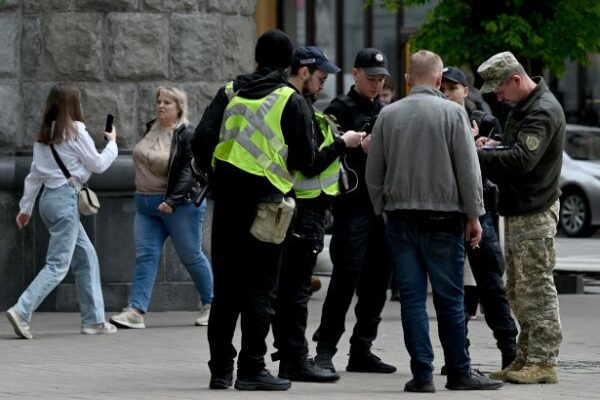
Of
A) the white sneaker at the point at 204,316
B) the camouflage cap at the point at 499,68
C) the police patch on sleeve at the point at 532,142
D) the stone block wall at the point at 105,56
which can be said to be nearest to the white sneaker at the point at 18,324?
the white sneaker at the point at 204,316

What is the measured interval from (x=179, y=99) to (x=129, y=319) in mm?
1578

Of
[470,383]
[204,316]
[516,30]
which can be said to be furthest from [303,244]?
[516,30]

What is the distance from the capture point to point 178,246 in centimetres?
1285

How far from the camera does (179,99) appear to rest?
12.8m

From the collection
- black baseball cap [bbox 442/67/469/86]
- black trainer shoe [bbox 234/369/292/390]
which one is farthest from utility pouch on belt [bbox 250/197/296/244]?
black baseball cap [bbox 442/67/469/86]

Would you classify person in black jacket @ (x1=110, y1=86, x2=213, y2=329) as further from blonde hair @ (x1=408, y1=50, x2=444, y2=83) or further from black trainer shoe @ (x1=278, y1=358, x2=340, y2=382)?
blonde hair @ (x1=408, y1=50, x2=444, y2=83)

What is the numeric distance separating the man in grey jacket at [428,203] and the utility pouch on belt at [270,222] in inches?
20.1

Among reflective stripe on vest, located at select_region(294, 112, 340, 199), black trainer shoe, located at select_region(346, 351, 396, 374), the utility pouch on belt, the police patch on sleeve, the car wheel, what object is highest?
the police patch on sleeve

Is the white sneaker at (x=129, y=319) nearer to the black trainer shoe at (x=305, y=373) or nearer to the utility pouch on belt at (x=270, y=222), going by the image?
the black trainer shoe at (x=305, y=373)

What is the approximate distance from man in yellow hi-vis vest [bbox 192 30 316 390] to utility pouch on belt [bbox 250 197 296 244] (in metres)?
0.04

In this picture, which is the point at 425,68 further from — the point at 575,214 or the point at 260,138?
the point at 575,214

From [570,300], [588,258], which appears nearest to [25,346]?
[570,300]

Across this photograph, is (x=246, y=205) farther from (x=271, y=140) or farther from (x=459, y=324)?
(x=459, y=324)

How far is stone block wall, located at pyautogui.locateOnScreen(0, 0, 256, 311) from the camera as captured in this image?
13820mm
